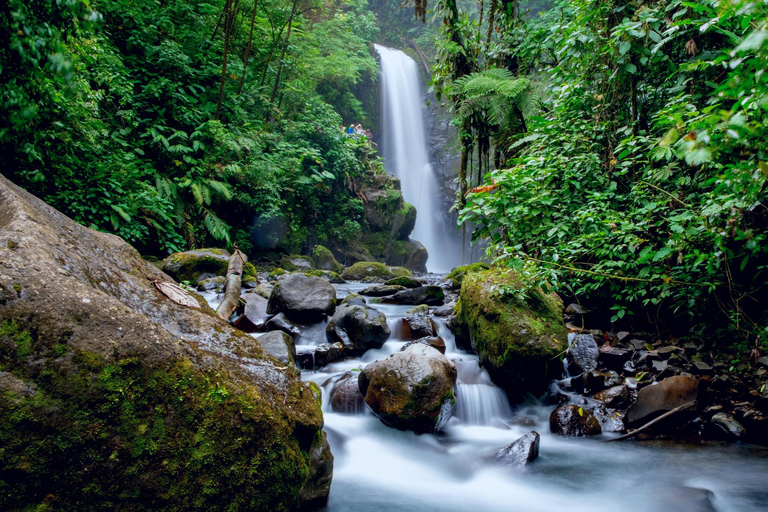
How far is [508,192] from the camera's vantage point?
4.44 meters

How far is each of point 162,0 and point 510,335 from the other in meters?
12.6

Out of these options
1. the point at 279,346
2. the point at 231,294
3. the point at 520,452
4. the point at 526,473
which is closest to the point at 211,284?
the point at 231,294

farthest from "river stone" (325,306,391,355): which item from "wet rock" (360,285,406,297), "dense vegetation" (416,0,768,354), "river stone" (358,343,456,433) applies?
"wet rock" (360,285,406,297)

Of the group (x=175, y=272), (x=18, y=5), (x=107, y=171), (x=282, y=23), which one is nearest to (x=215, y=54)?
(x=282, y=23)

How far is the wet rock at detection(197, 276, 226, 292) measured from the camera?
7.14m

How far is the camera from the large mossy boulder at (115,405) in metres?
1.30

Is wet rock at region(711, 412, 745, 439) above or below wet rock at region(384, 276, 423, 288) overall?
below

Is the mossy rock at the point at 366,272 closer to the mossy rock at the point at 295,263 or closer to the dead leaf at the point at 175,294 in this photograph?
the mossy rock at the point at 295,263

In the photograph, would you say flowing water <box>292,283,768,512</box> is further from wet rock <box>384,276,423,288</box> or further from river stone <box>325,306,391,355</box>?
wet rock <box>384,276,423,288</box>

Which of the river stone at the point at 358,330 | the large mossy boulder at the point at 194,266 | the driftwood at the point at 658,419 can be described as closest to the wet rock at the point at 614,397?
the driftwood at the point at 658,419

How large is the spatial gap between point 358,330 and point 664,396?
349 centimetres

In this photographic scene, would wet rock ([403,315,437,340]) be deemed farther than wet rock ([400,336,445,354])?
Yes

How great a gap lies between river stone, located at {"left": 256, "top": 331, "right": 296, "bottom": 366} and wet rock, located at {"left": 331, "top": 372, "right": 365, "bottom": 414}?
1.87 feet

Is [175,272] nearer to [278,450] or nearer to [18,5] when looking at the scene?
[18,5]
